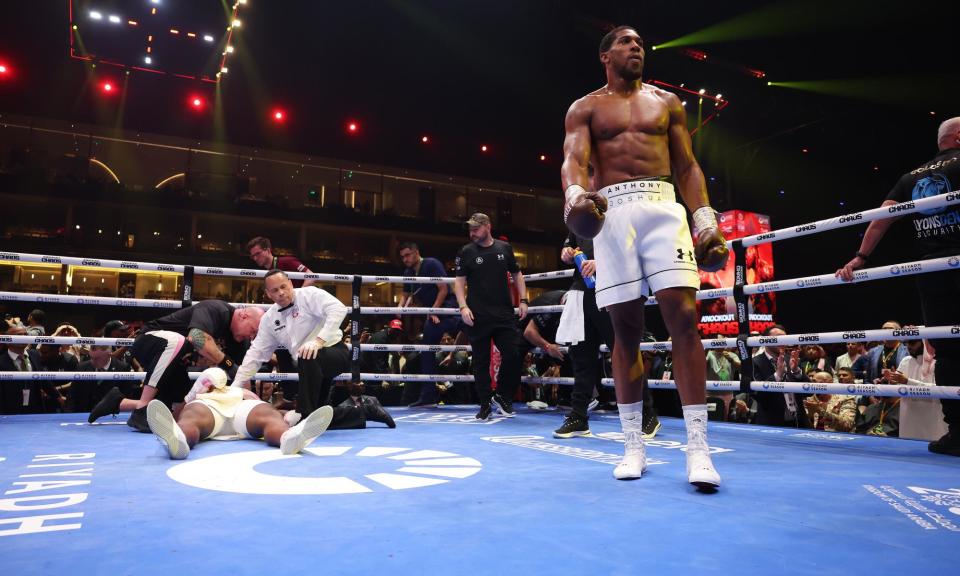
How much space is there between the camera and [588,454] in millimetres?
2652

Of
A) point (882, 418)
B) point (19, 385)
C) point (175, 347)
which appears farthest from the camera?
point (19, 385)

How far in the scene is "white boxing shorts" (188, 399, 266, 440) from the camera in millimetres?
3092

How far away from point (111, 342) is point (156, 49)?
10395 millimetres

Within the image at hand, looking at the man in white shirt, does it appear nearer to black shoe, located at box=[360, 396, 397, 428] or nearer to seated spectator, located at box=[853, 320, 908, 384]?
black shoe, located at box=[360, 396, 397, 428]

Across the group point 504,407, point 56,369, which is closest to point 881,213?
point 504,407

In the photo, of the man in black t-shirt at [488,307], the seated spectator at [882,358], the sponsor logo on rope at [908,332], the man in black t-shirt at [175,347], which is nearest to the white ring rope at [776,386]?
the sponsor logo on rope at [908,332]

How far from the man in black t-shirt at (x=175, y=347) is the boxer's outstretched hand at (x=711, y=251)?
117 inches

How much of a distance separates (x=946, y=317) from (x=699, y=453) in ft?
6.18

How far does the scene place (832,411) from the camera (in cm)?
568

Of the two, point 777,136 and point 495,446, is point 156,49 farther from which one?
point 777,136

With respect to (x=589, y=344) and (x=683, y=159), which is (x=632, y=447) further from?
(x=589, y=344)

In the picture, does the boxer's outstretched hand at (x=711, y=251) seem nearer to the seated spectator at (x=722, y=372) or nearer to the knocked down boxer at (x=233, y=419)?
the knocked down boxer at (x=233, y=419)

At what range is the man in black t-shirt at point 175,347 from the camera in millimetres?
3621

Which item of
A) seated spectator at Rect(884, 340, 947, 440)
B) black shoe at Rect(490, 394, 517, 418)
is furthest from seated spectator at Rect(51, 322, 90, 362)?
seated spectator at Rect(884, 340, 947, 440)
